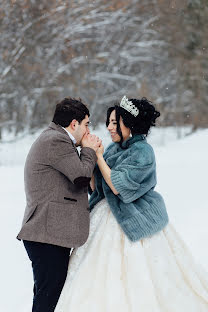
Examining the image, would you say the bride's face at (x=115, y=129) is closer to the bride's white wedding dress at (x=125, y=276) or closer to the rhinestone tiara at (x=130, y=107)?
the rhinestone tiara at (x=130, y=107)

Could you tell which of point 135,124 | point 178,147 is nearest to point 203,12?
point 178,147

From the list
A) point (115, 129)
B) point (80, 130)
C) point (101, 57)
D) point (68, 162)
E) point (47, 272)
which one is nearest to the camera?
point (68, 162)

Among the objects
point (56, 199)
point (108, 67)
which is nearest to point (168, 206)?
point (56, 199)

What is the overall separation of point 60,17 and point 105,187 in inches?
429

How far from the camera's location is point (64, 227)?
276cm

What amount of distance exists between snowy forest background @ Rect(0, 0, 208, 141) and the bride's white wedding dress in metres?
10.3

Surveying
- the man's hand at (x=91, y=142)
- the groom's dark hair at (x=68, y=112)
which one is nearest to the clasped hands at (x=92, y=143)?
the man's hand at (x=91, y=142)

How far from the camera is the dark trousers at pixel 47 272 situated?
278 centimetres

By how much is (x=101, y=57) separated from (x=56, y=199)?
1219 centimetres

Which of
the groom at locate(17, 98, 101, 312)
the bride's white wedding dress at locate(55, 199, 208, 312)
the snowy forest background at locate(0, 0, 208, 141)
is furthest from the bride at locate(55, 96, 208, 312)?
the snowy forest background at locate(0, 0, 208, 141)

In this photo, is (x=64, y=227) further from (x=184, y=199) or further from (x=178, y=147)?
(x=178, y=147)

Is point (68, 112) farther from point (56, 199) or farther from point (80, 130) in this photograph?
point (56, 199)

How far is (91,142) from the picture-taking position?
9.50 ft

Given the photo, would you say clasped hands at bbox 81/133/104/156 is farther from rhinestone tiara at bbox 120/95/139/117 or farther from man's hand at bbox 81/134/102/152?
rhinestone tiara at bbox 120/95/139/117
